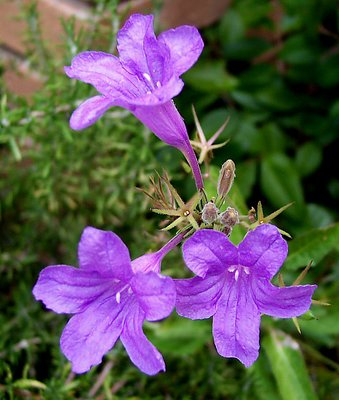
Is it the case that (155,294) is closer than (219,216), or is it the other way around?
(155,294)

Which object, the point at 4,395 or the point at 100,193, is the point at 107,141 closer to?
the point at 100,193

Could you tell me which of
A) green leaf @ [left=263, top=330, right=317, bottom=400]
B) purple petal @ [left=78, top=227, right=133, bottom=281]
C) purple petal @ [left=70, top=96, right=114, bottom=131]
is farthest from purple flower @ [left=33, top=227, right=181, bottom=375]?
A: green leaf @ [left=263, top=330, right=317, bottom=400]

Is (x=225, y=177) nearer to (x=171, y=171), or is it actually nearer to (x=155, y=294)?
(x=155, y=294)

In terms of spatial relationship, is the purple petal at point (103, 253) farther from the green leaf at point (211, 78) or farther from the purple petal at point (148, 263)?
the green leaf at point (211, 78)

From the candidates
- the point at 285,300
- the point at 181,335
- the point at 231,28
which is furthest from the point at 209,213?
the point at 231,28

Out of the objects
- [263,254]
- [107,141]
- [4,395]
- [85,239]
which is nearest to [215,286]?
[263,254]

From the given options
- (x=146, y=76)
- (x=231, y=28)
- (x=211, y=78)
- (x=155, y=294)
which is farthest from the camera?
(x=231, y=28)
